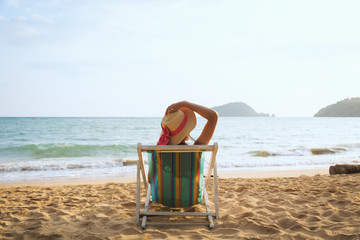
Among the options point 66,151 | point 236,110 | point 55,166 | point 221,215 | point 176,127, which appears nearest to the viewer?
point 176,127

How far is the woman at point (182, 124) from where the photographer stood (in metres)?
2.69

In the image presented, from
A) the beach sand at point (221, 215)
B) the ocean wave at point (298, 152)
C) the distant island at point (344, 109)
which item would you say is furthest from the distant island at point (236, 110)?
the beach sand at point (221, 215)

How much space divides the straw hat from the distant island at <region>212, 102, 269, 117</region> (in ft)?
262

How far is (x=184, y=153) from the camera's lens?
267 centimetres

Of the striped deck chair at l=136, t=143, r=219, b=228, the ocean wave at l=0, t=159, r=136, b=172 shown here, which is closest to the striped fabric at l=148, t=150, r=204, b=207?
the striped deck chair at l=136, t=143, r=219, b=228

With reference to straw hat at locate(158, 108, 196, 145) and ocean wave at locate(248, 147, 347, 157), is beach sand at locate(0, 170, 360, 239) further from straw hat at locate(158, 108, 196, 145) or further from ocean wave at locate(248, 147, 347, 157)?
ocean wave at locate(248, 147, 347, 157)

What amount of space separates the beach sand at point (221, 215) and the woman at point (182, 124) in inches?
34.4

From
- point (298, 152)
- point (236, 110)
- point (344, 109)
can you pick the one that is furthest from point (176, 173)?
point (344, 109)

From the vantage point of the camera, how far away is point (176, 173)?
8.98 ft

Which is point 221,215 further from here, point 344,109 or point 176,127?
point 344,109

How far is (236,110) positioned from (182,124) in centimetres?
8264

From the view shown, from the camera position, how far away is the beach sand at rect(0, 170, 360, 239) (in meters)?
2.51

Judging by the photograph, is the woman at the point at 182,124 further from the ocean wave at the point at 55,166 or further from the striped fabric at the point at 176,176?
the ocean wave at the point at 55,166

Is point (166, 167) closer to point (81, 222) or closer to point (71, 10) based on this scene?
point (81, 222)
